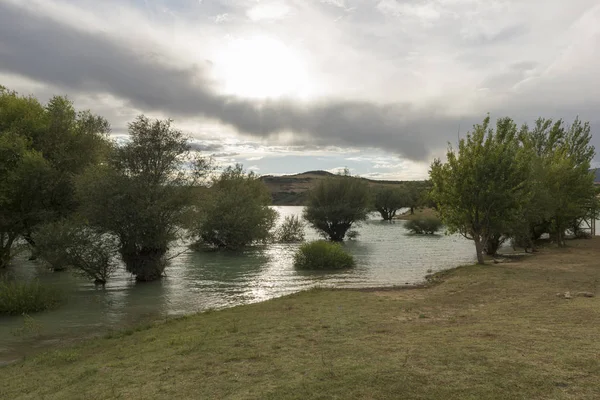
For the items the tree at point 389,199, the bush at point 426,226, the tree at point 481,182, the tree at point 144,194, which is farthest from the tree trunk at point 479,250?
the tree at point 389,199

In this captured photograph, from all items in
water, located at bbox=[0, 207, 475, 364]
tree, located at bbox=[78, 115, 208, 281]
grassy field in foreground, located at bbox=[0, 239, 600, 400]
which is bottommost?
water, located at bbox=[0, 207, 475, 364]

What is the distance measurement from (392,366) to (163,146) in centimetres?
2246

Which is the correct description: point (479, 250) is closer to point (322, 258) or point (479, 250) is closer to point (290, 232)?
point (322, 258)

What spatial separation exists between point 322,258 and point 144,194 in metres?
14.0

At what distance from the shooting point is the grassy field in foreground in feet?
22.5

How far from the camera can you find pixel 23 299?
57.0ft

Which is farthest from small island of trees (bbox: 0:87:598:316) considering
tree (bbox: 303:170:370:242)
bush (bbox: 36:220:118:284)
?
tree (bbox: 303:170:370:242)

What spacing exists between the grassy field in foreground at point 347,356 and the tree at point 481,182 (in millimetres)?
11113

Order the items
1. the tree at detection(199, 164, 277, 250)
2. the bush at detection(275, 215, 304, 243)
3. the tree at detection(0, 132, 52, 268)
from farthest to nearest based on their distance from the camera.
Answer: the bush at detection(275, 215, 304, 243), the tree at detection(199, 164, 277, 250), the tree at detection(0, 132, 52, 268)

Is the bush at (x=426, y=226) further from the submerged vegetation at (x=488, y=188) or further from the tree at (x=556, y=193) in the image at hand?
the submerged vegetation at (x=488, y=188)

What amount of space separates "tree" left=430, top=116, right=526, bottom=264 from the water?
15.8 ft

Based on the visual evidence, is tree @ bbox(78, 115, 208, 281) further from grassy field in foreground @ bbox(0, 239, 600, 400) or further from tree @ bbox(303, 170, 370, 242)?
tree @ bbox(303, 170, 370, 242)

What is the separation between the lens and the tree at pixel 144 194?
2362 centimetres

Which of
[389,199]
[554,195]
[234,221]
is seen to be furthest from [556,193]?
[389,199]
